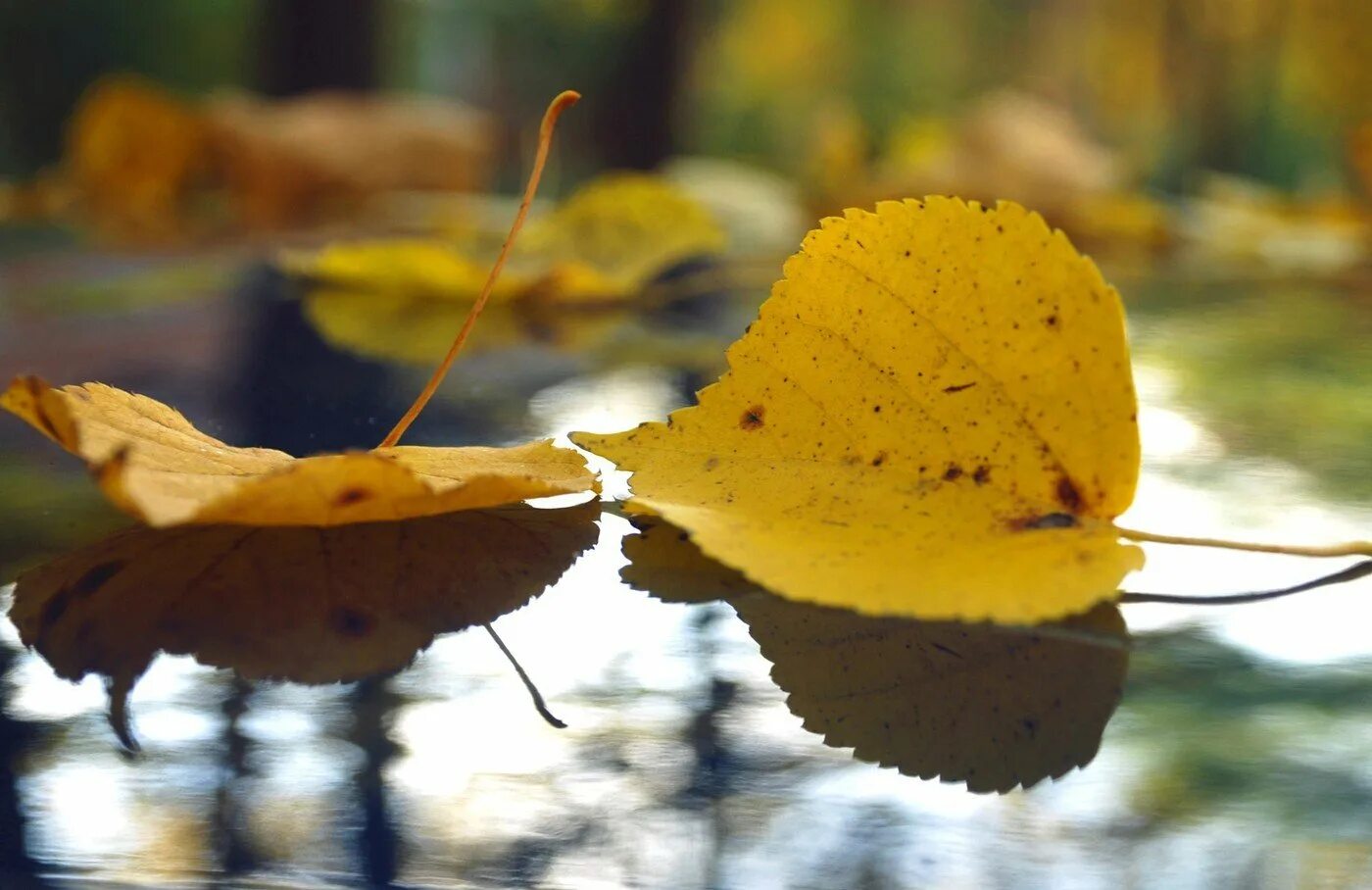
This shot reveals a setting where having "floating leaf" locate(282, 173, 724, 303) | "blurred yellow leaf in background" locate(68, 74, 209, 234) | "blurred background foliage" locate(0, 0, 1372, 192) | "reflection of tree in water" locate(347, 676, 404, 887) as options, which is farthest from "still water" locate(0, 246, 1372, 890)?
"blurred yellow leaf in background" locate(68, 74, 209, 234)

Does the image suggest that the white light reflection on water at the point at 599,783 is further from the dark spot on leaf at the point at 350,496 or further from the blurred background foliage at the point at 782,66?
the blurred background foliage at the point at 782,66

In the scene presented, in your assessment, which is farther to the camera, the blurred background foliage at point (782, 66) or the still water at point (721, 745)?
the blurred background foliage at point (782, 66)

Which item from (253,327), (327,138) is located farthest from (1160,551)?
(327,138)

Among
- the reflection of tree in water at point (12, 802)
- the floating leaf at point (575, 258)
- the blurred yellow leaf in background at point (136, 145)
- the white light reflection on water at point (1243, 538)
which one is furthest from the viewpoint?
the blurred yellow leaf in background at point (136, 145)

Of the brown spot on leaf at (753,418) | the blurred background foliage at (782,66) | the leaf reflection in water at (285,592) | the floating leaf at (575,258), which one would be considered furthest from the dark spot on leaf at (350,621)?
the blurred background foliage at (782,66)

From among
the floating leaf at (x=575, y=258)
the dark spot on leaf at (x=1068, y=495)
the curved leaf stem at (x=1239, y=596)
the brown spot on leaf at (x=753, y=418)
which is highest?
the floating leaf at (x=575, y=258)

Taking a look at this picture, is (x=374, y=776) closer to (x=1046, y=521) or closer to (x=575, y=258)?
(x=1046, y=521)

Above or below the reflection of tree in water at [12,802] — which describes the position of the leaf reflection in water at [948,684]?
above

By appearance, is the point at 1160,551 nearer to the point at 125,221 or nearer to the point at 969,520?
the point at 969,520
